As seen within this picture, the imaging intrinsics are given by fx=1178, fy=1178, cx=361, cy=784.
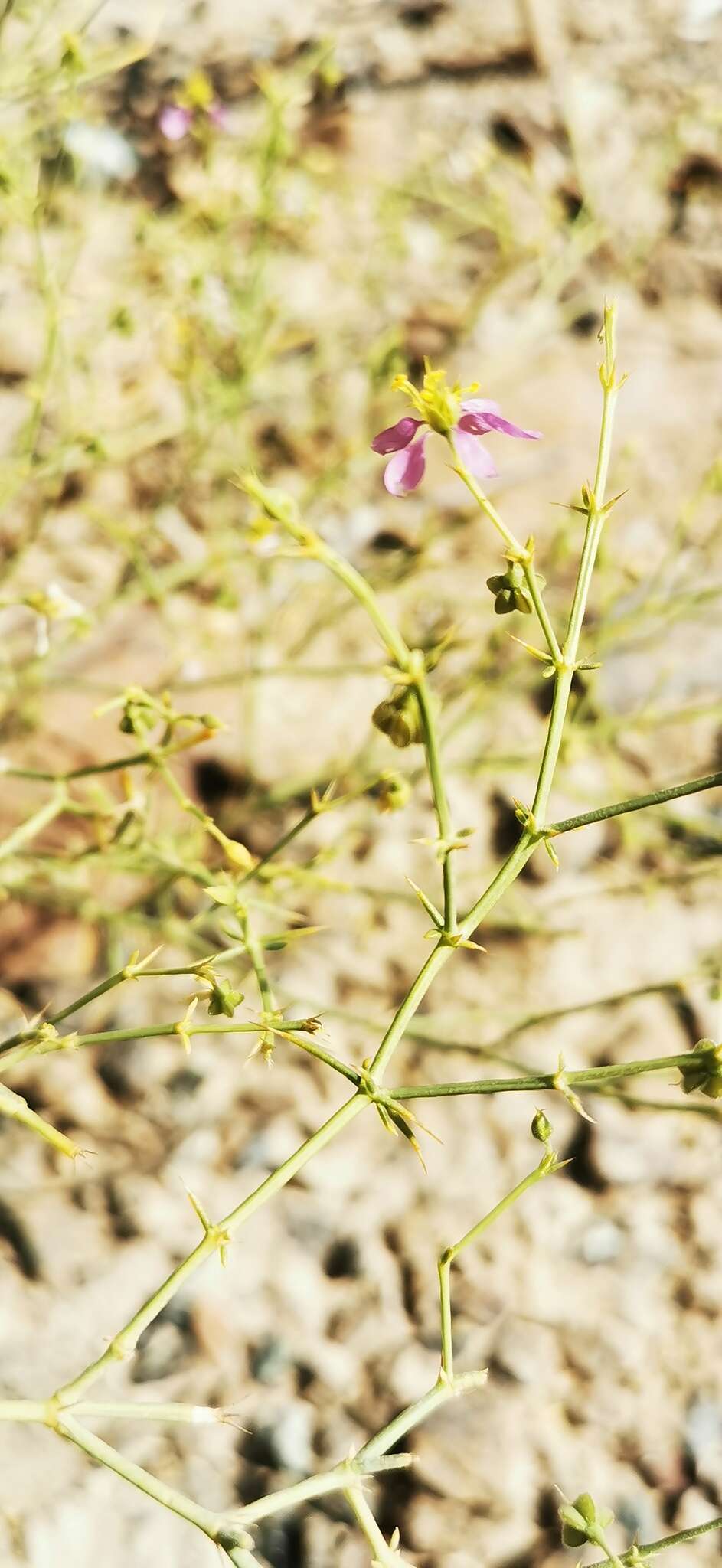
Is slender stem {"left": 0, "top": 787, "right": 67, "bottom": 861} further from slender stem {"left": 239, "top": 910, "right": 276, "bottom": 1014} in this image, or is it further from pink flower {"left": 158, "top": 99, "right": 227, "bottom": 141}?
pink flower {"left": 158, "top": 99, "right": 227, "bottom": 141}

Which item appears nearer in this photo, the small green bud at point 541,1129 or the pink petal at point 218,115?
the small green bud at point 541,1129

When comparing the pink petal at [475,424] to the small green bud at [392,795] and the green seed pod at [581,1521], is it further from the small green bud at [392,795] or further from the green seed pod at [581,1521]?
the green seed pod at [581,1521]

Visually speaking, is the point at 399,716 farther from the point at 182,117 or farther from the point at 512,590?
the point at 182,117

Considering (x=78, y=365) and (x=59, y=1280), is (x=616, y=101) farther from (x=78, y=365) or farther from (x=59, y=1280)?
(x=59, y=1280)

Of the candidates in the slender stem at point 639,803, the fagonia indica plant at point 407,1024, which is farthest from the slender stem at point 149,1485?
the slender stem at point 639,803

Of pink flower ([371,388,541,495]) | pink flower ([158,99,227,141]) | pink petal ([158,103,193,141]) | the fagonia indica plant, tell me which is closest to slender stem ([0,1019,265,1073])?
the fagonia indica plant

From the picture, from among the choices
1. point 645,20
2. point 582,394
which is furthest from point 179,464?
point 645,20

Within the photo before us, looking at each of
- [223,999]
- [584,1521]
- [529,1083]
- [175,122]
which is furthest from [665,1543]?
[175,122]
